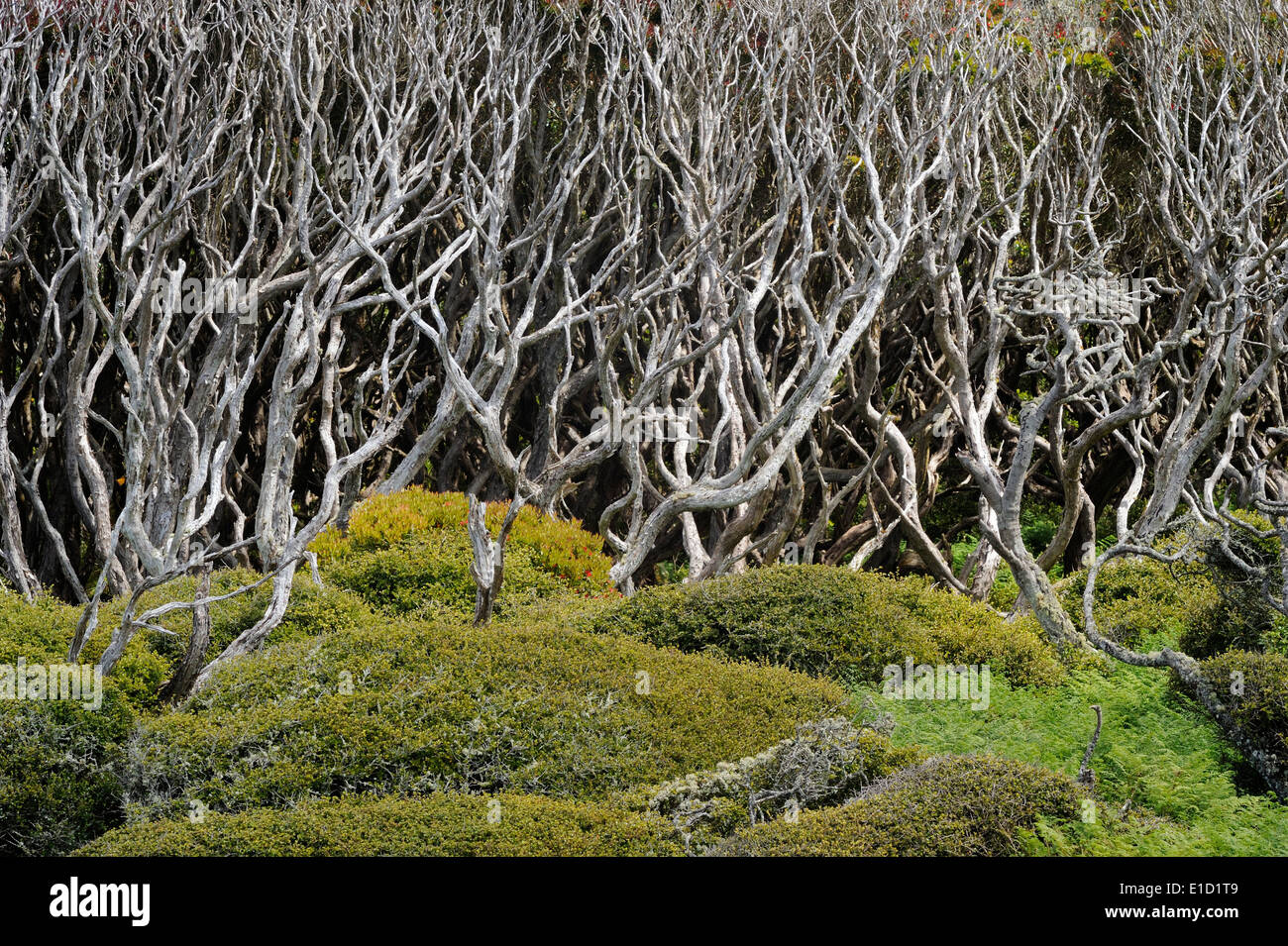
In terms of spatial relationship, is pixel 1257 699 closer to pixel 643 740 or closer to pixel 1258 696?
pixel 1258 696

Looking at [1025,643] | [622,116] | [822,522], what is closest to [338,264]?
[622,116]

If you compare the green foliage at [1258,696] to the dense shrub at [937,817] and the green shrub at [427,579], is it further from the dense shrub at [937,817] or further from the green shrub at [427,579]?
the green shrub at [427,579]

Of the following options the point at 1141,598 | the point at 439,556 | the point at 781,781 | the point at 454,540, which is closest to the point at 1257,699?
the point at 781,781

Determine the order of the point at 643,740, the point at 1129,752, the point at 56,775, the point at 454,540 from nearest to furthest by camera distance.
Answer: the point at 56,775 → the point at 1129,752 → the point at 643,740 → the point at 454,540

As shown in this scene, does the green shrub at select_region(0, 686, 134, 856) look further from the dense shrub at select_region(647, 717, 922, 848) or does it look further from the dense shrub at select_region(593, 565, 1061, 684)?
the dense shrub at select_region(593, 565, 1061, 684)

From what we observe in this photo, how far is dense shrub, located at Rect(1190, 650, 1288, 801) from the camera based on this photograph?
5922 mm

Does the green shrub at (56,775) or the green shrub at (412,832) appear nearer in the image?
the green shrub at (412,832)

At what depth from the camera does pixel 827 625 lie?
301 inches

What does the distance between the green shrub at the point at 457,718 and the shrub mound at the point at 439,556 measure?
1719 millimetres

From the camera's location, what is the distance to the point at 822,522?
10953 mm

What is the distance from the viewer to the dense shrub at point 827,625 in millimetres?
7500

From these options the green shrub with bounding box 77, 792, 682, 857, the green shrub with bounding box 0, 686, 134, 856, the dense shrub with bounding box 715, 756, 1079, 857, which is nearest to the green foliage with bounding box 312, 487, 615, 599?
the green shrub with bounding box 0, 686, 134, 856

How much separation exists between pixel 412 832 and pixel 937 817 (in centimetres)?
202

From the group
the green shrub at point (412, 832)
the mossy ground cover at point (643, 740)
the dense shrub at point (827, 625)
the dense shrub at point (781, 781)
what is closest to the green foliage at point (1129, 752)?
the mossy ground cover at point (643, 740)
